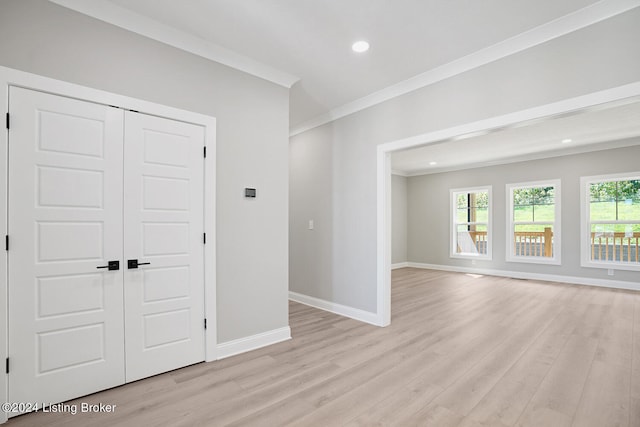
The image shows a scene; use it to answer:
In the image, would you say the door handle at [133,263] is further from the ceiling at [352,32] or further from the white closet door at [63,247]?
the ceiling at [352,32]

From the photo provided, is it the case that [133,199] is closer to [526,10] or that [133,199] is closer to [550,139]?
[526,10]

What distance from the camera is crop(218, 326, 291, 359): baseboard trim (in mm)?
2930

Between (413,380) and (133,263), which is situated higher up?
(133,263)

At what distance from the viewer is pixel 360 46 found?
2896 mm

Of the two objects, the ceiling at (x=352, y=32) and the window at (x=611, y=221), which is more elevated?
the ceiling at (x=352, y=32)

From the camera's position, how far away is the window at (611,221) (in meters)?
5.95

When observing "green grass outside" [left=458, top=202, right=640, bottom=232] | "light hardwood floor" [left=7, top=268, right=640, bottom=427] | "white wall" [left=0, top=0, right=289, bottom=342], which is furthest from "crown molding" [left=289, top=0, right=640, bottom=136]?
"green grass outside" [left=458, top=202, right=640, bottom=232]

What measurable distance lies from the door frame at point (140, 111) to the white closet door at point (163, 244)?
56mm

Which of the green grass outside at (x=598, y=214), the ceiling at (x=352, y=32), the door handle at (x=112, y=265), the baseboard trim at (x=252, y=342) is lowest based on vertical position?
the baseboard trim at (x=252, y=342)

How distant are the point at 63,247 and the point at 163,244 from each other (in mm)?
656

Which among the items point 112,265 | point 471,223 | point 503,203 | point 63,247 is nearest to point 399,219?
point 471,223

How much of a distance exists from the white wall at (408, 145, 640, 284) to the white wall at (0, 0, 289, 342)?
6270mm

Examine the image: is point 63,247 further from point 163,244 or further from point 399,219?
point 399,219

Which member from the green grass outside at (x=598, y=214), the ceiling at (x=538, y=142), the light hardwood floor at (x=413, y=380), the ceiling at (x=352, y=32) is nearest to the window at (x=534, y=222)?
the green grass outside at (x=598, y=214)
